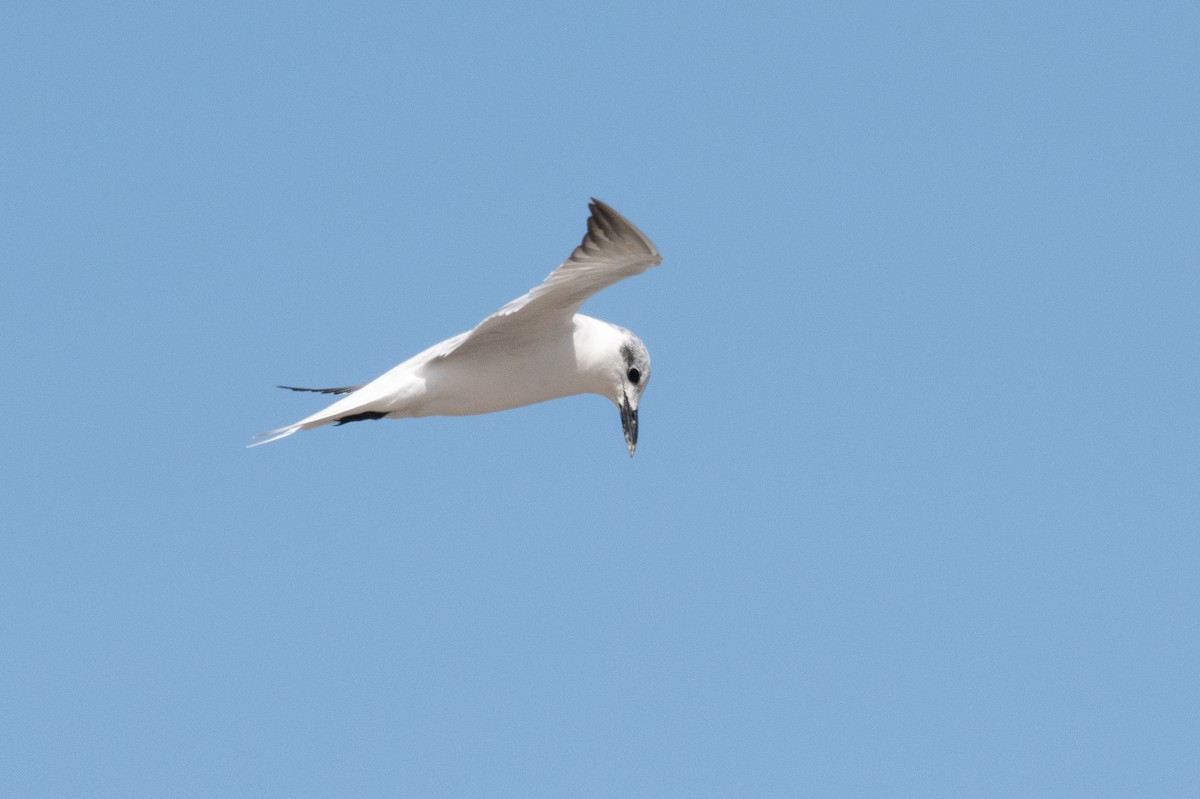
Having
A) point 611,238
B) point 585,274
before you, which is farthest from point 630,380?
point 611,238

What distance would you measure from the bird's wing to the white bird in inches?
0.4

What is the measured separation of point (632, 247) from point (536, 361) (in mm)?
1255

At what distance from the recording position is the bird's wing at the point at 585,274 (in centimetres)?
964

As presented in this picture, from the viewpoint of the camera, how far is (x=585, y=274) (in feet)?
32.4

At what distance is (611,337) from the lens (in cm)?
1113

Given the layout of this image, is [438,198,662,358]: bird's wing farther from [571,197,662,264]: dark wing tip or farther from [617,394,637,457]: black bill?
[617,394,637,457]: black bill

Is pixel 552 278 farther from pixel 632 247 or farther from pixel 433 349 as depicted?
pixel 433 349

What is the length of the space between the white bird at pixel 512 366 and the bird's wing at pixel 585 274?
0.04 ft

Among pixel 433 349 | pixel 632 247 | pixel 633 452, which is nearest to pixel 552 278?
pixel 632 247

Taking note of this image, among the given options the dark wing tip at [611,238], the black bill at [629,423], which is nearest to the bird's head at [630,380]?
the black bill at [629,423]

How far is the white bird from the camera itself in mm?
10367

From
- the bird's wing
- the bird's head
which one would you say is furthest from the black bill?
the bird's wing

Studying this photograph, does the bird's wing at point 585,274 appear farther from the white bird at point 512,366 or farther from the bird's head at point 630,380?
the bird's head at point 630,380

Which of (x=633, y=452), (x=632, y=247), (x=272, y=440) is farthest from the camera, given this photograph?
(x=633, y=452)
